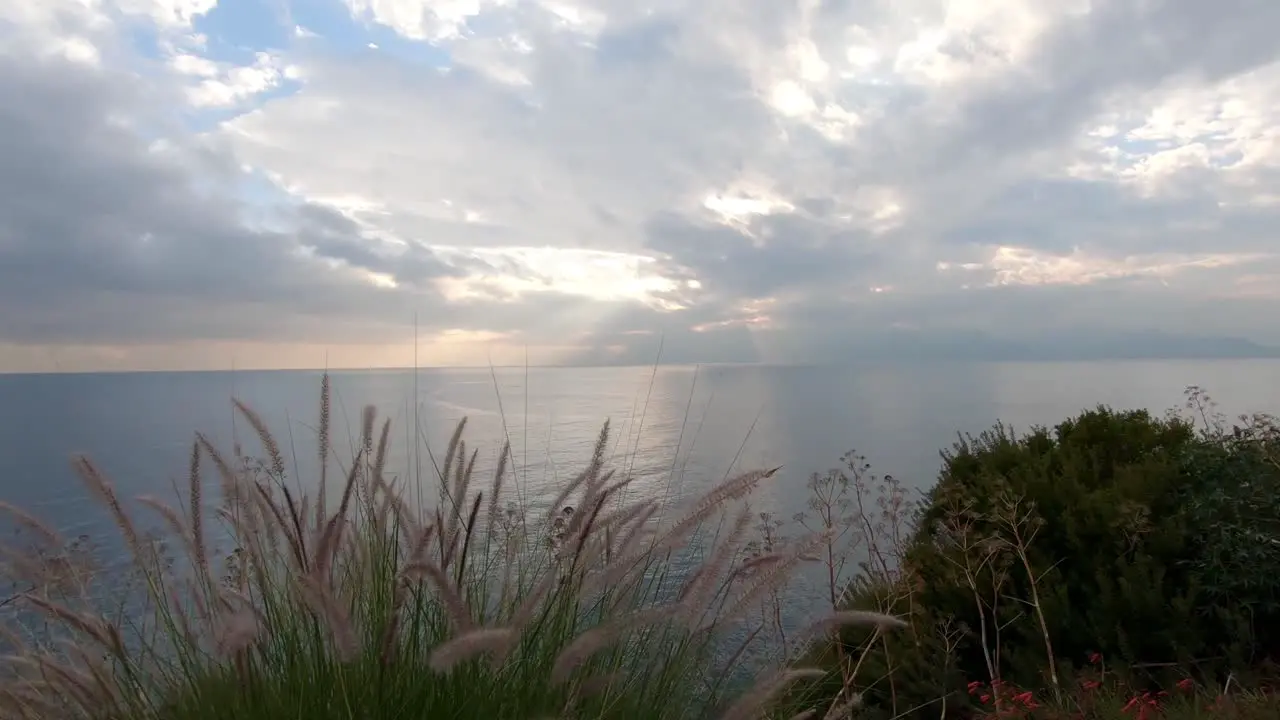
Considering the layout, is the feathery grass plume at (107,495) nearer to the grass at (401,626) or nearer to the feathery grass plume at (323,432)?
the grass at (401,626)

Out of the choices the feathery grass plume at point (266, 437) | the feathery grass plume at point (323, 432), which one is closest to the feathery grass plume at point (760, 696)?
the feathery grass plume at point (323, 432)

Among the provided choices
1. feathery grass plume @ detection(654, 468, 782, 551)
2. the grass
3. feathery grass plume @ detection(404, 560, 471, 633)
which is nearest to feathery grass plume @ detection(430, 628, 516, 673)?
the grass

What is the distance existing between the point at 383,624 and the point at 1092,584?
4369mm

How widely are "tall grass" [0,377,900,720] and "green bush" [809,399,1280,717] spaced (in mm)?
1659

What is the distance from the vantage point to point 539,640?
101 inches

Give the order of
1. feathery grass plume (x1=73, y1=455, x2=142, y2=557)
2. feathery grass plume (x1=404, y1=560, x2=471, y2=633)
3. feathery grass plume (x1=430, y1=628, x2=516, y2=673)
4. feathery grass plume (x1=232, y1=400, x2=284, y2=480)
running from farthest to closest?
1. feathery grass plume (x1=232, y1=400, x2=284, y2=480)
2. feathery grass plume (x1=73, y1=455, x2=142, y2=557)
3. feathery grass plume (x1=404, y1=560, x2=471, y2=633)
4. feathery grass plume (x1=430, y1=628, x2=516, y2=673)

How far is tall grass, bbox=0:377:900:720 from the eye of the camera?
212 cm

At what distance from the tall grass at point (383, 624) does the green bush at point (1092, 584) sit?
1.66 metres

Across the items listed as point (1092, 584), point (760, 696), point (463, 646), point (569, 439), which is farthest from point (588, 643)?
point (569, 439)

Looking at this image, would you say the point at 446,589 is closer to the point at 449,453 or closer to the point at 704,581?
the point at 704,581

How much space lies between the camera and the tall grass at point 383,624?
2117 mm

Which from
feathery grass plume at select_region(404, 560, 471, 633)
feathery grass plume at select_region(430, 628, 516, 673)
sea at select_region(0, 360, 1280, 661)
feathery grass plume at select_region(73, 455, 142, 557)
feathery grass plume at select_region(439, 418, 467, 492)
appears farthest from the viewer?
sea at select_region(0, 360, 1280, 661)

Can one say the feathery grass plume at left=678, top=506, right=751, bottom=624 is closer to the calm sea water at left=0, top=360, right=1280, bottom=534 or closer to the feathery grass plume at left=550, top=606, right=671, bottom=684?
the feathery grass plume at left=550, top=606, right=671, bottom=684

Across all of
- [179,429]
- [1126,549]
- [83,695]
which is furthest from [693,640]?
[179,429]
